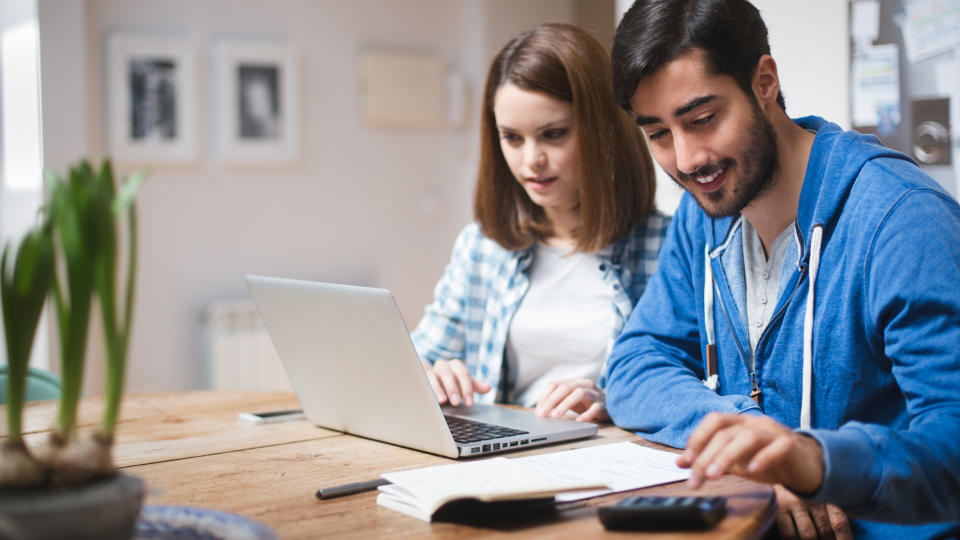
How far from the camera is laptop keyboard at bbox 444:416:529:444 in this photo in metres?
1.40

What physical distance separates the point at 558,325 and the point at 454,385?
0.39 meters

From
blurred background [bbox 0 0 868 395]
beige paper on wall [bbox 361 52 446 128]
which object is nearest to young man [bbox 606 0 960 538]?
blurred background [bbox 0 0 868 395]

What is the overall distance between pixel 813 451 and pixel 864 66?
1686 mm

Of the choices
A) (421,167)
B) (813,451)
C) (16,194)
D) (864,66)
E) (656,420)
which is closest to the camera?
(813,451)

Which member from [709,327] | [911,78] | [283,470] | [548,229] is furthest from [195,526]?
[911,78]

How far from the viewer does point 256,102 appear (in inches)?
155

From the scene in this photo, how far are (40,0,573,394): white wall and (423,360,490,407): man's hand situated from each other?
2.33 meters

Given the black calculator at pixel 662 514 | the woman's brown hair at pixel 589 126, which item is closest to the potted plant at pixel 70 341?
the black calculator at pixel 662 514

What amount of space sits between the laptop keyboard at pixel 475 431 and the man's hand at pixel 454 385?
5.6 inches

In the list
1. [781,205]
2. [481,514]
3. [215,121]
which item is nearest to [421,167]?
[215,121]

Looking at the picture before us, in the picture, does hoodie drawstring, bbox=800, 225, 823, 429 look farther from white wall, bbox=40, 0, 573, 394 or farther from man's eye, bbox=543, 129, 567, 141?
white wall, bbox=40, 0, 573, 394

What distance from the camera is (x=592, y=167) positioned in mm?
1959

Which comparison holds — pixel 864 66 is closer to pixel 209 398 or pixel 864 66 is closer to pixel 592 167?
pixel 592 167

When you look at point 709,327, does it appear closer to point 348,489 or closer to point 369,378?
point 369,378
